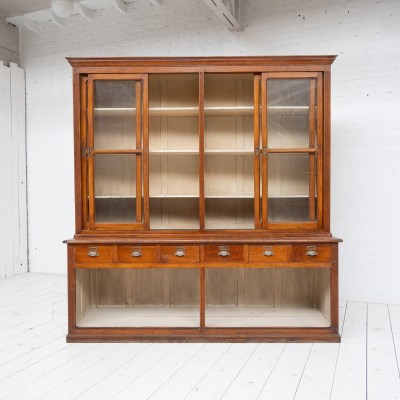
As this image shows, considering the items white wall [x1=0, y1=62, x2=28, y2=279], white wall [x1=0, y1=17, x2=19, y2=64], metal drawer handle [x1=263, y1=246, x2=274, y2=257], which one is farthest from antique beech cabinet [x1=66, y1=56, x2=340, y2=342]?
white wall [x1=0, y1=17, x2=19, y2=64]

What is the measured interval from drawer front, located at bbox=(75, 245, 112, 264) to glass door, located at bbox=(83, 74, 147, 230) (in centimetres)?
18

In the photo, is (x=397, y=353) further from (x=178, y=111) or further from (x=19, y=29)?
(x=19, y=29)

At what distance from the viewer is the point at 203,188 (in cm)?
343

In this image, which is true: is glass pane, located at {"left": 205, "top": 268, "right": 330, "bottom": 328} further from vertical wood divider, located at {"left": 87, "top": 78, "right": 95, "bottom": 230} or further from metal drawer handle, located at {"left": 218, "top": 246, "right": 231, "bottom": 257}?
vertical wood divider, located at {"left": 87, "top": 78, "right": 95, "bottom": 230}

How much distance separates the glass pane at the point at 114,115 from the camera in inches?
136

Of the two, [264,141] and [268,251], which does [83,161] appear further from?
[268,251]

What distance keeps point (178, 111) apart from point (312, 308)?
82.5 inches

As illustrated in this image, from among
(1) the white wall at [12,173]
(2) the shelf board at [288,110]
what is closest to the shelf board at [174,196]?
(2) the shelf board at [288,110]

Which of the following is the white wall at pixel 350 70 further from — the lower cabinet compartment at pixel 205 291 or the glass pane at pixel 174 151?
the glass pane at pixel 174 151

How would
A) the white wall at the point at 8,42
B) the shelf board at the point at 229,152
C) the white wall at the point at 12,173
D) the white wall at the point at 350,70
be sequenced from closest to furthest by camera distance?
1. the shelf board at the point at 229,152
2. the white wall at the point at 350,70
3. the white wall at the point at 12,173
4. the white wall at the point at 8,42

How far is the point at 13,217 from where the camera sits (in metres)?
5.84

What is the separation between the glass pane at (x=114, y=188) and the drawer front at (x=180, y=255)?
38cm

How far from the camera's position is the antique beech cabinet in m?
3.33

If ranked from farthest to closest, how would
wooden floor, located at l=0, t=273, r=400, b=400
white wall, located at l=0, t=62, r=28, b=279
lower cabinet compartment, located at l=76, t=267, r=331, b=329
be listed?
white wall, located at l=0, t=62, r=28, b=279 < lower cabinet compartment, located at l=76, t=267, r=331, b=329 < wooden floor, located at l=0, t=273, r=400, b=400
